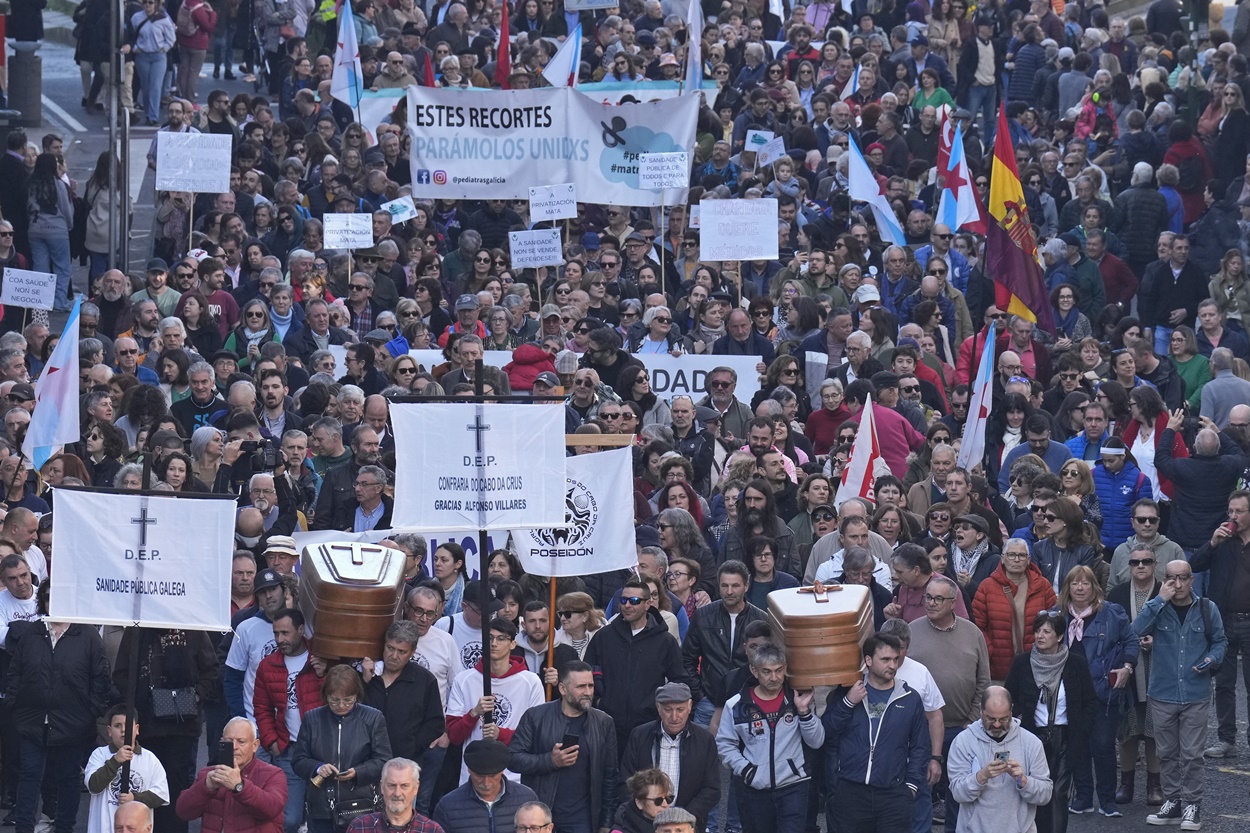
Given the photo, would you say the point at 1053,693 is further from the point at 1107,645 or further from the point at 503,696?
the point at 503,696

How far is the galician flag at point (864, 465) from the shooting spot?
16000 millimetres

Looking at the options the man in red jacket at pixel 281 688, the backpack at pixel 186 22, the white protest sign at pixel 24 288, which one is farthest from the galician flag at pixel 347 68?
the man in red jacket at pixel 281 688

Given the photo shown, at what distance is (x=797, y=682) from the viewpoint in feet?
40.0

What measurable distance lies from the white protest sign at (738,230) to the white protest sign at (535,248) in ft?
4.34

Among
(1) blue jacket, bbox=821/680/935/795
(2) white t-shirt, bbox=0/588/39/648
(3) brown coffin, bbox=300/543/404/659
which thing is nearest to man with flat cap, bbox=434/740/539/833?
(3) brown coffin, bbox=300/543/404/659

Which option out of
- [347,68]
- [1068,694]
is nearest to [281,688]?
[1068,694]

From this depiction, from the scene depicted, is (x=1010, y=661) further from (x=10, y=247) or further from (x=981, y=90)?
(x=981, y=90)

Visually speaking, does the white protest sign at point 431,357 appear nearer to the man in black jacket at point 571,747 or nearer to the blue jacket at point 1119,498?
the blue jacket at point 1119,498

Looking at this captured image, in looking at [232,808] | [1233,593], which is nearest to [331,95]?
[1233,593]

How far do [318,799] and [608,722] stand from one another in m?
1.55

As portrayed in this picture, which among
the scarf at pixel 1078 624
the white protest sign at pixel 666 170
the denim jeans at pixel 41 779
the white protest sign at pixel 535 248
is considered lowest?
the denim jeans at pixel 41 779

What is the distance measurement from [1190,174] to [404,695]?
48.5 feet

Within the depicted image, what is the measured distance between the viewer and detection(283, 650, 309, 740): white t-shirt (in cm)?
1274

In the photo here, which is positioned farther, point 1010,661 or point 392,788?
point 1010,661
